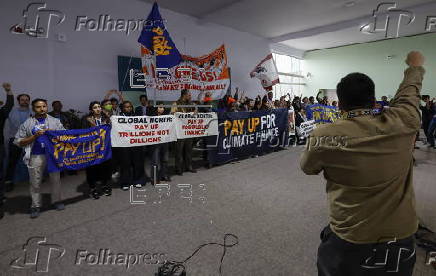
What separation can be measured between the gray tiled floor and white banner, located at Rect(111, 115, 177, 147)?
812 mm

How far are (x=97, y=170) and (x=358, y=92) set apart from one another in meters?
3.75

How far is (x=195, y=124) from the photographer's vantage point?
4832 mm

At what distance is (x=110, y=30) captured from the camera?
19.7 feet

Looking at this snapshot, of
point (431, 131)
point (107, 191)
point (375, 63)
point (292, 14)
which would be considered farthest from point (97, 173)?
point (375, 63)

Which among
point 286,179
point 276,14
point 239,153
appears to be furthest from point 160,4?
point 286,179

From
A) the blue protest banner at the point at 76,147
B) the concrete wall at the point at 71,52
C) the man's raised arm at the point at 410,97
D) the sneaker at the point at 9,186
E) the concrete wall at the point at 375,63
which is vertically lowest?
the sneaker at the point at 9,186

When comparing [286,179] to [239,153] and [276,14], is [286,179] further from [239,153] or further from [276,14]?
[276,14]

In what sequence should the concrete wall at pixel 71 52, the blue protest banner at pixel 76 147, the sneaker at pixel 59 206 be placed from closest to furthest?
the blue protest banner at pixel 76 147
the sneaker at pixel 59 206
the concrete wall at pixel 71 52

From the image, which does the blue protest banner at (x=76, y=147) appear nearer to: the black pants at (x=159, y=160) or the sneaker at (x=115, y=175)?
the black pants at (x=159, y=160)

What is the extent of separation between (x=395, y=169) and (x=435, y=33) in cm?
1338

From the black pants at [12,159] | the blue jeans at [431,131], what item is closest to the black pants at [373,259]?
the black pants at [12,159]

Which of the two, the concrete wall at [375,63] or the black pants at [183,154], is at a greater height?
the concrete wall at [375,63]

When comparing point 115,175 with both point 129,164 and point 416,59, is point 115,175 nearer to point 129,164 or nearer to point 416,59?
point 129,164

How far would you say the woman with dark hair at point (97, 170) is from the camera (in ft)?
12.3
